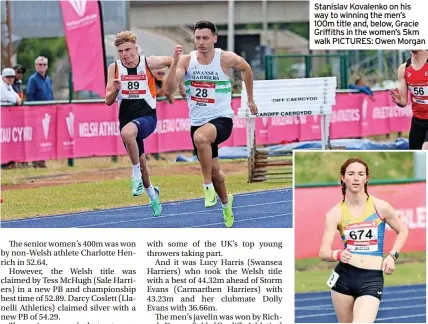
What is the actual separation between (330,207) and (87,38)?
305cm

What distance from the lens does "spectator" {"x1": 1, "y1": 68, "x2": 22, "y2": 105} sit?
452 inches

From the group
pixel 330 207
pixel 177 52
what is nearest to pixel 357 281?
pixel 330 207

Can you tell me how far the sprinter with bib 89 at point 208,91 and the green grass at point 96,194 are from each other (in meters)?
1.07

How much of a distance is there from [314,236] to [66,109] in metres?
3.84

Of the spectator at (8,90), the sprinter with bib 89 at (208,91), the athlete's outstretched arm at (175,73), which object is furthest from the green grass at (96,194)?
the athlete's outstretched arm at (175,73)

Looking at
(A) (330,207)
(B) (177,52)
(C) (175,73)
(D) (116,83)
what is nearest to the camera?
(B) (177,52)

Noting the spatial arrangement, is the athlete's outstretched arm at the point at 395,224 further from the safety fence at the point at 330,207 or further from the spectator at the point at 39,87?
the spectator at the point at 39,87

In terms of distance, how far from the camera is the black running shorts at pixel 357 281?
7.65 metres

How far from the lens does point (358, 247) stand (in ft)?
25.7

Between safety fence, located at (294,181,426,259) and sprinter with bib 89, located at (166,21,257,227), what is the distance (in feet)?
2.26

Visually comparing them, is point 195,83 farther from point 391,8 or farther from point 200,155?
point 391,8

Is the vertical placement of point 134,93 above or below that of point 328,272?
above

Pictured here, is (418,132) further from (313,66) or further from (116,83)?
(313,66)

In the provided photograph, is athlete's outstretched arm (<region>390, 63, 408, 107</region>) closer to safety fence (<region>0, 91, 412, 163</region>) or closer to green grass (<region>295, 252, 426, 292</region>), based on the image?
green grass (<region>295, 252, 426, 292</region>)
